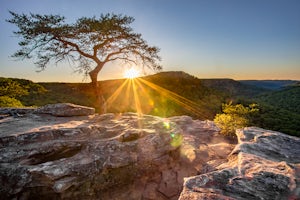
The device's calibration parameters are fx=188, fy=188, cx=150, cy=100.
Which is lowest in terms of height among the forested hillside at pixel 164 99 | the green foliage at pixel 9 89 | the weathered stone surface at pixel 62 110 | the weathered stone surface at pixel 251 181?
the forested hillside at pixel 164 99

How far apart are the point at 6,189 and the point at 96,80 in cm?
1012

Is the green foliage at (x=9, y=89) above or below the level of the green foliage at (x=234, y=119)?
above

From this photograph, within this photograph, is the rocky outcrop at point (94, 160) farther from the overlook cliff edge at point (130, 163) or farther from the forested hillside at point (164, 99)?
the forested hillside at point (164, 99)

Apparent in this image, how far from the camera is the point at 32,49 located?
1366cm

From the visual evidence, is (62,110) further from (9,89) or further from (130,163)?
(9,89)

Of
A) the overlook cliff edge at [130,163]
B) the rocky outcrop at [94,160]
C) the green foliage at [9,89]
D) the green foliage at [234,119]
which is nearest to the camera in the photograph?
the overlook cliff edge at [130,163]

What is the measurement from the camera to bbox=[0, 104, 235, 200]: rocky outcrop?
5.47 metres

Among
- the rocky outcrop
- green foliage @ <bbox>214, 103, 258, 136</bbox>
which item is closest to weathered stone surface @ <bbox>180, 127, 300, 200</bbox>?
the rocky outcrop

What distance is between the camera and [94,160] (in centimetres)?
621

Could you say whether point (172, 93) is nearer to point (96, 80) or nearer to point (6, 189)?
point (96, 80)

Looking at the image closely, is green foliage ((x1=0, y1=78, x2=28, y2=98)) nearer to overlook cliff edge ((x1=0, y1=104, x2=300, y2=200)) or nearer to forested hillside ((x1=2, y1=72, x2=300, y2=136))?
forested hillside ((x1=2, y1=72, x2=300, y2=136))

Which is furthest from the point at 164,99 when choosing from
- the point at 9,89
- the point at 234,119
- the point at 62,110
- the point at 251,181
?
the point at 251,181

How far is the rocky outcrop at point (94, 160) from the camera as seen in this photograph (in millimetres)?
5473

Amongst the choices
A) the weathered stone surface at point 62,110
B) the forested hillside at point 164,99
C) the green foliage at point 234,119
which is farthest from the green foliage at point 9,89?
the green foliage at point 234,119
